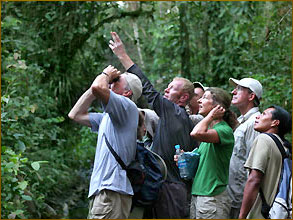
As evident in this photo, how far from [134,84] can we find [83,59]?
29.3ft

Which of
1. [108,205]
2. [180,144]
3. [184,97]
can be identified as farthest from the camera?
[184,97]

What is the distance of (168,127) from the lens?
14.9ft

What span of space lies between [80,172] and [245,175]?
883cm

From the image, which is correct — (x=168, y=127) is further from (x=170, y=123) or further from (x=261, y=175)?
(x=261, y=175)

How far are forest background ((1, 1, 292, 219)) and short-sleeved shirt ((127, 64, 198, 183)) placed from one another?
4.38m

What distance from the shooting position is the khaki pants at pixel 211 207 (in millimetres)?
4312

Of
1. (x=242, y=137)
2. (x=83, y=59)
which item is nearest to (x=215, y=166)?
(x=242, y=137)

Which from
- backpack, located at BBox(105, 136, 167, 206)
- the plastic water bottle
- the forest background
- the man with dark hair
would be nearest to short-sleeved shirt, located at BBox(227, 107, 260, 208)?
the man with dark hair

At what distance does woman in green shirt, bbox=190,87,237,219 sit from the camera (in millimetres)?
4316

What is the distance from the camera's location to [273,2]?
442 inches

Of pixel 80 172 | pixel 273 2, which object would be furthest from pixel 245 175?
pixel 80 172

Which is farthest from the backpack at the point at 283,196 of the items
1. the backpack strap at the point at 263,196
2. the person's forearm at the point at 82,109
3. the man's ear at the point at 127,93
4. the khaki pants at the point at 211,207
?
the person's forearm at the point at 82,109

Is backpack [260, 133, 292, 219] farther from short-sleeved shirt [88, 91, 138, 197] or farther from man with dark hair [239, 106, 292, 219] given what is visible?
short-sleeved shirt [88, 91, 138, 197]

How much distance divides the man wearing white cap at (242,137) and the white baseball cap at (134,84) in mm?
1095
